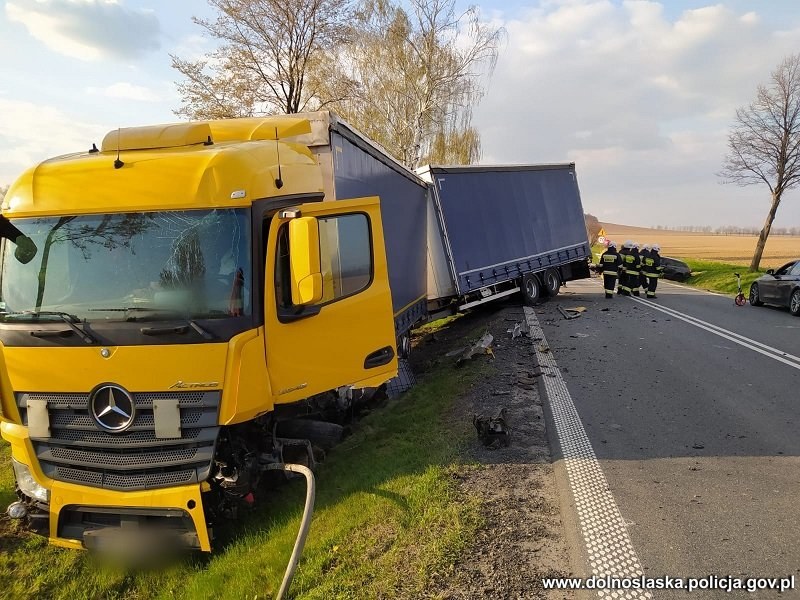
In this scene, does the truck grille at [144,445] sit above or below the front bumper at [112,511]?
above

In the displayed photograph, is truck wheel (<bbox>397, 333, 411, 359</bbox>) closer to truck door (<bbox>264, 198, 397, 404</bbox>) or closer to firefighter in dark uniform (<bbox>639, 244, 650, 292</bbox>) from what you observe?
truck door (<bbox>264, 198, 397, 404</bbox>)

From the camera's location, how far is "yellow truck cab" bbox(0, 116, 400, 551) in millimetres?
3553

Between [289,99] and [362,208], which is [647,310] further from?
[289,99]

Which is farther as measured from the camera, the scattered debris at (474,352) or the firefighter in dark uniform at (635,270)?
the firefighter in dark uniform at (635,270)

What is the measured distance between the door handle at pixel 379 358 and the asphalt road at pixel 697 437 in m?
1.89

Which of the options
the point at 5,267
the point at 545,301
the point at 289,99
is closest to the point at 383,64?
the point at 289,99

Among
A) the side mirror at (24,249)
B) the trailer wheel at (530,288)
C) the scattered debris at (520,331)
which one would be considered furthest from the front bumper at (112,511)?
the trailer wheel at (530,288)

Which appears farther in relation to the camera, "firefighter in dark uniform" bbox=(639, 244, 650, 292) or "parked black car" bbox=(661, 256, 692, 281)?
"parked black car" bbox=(661, 256, 692, 281)

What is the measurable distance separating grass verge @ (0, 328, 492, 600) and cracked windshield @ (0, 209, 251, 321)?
164 cm

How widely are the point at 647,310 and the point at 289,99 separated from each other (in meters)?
13.6

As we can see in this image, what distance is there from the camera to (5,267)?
12.7 feet

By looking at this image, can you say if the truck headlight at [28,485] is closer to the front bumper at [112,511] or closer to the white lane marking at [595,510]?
the front bumper at [112,511]

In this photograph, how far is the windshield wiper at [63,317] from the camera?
3.53 m

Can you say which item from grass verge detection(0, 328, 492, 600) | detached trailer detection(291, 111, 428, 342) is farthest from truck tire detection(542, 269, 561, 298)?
grass verge detection(0, 328, 492, 600)
